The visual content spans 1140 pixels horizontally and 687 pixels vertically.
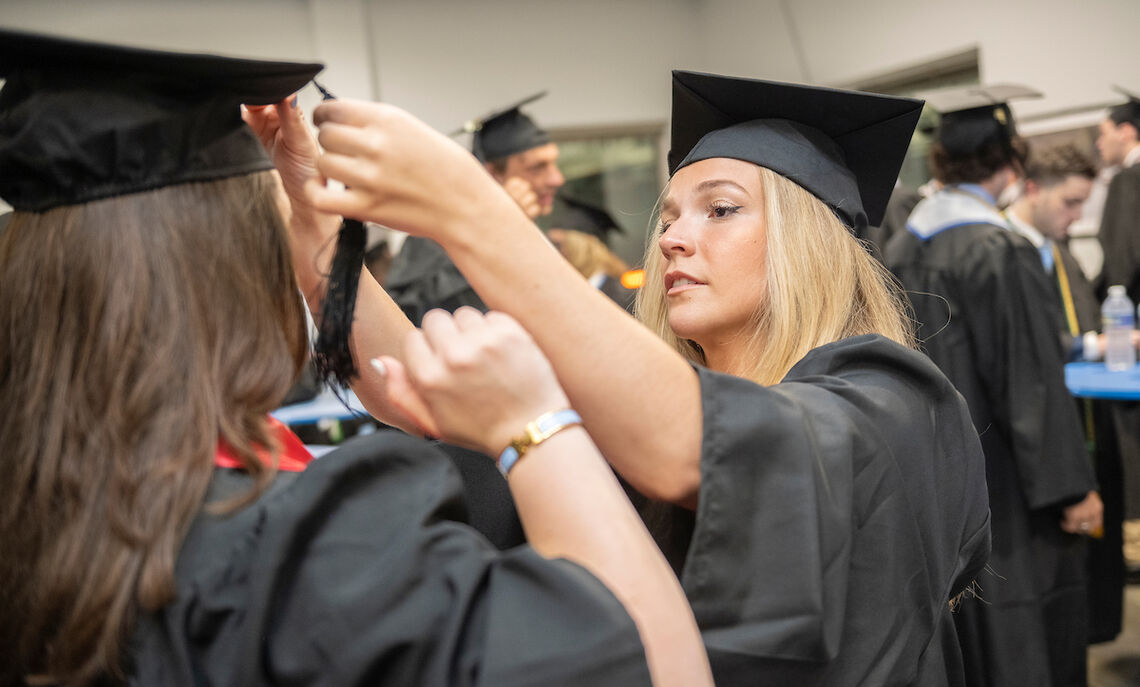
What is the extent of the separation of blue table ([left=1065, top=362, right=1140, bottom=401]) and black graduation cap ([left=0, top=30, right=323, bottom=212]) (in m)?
3.03

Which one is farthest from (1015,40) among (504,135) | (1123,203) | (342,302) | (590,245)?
(342,302)

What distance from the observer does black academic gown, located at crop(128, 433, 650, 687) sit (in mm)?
754

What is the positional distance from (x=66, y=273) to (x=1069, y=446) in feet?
9.87

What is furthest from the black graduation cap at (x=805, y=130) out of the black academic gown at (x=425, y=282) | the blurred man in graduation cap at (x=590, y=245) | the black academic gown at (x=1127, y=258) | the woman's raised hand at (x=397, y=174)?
the black academic gown at (x=1127, y=258)

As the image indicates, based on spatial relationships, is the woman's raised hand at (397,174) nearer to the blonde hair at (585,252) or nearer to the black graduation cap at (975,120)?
the black graduation cap at (975,120)

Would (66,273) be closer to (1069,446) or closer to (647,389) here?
(647,389)

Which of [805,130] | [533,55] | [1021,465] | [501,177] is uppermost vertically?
[533,55]

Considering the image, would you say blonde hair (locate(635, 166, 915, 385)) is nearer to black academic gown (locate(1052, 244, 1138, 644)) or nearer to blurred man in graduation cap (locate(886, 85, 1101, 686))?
blurred man in graduation cap (locate(886, 85, 1101, 686))

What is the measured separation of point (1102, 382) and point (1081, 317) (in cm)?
176

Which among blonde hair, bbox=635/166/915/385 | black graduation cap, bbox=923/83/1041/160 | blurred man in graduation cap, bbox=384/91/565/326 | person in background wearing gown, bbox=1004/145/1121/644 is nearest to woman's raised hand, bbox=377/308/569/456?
blonde hair, bbox=635/166/915/385

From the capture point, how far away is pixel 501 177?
465 cm

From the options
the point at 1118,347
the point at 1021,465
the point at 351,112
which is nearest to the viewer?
the point at 351,112

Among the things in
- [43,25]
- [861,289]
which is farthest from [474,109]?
[861,289]

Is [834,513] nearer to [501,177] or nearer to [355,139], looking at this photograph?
[355,139]
